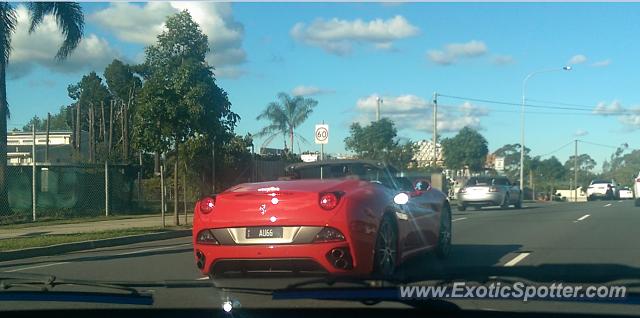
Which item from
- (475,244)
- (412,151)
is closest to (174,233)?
(475,244)

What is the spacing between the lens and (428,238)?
33.1 ft

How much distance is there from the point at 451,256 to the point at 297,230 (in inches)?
202

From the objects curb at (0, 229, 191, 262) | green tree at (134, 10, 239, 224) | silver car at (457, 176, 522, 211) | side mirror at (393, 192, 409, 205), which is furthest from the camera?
silver car at (457, 176, 522, 211)

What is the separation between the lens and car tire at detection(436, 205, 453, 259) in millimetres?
10891

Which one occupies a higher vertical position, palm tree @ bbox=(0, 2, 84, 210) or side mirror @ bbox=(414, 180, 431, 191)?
palm tree @ bbox=(0, 2, 84, 210)

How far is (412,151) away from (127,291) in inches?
1523

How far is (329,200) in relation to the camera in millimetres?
7059

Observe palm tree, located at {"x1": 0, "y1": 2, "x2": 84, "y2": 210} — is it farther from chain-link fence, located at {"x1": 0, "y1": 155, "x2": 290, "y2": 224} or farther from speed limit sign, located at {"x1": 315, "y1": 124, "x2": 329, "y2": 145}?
speed limit sign, located at {"x1": 315, "y1": 124, "x2": 329, "y2": 145}

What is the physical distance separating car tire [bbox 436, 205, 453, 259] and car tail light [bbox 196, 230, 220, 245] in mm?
4422

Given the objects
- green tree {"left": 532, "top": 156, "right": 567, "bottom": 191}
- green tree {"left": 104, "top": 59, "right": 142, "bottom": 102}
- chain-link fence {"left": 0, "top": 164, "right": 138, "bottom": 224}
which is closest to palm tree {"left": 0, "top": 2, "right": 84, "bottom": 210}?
chain-link fence {"left": 0, "top": 164, "right": 138, "bottom": 224}

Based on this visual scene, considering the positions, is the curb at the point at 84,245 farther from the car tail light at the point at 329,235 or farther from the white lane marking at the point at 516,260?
the car tail light at the point at 329,235

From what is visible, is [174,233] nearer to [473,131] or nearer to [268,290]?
[268,290]

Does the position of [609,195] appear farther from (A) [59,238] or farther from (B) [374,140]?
(A) [59,238]

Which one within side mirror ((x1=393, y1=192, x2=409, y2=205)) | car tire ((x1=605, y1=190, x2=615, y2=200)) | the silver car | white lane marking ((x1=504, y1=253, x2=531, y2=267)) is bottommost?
car tire ((x1=605, y1=190, x2=615, y2=200))
